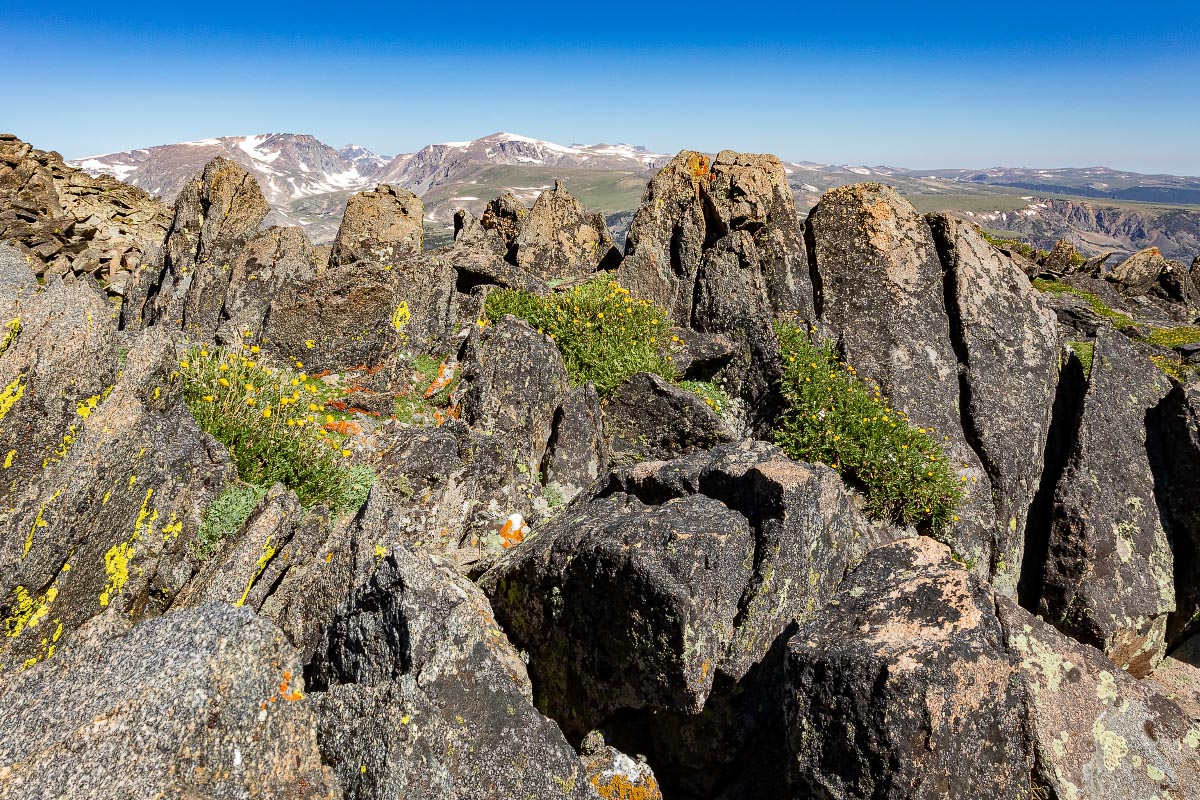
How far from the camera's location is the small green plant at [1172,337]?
23783 mm

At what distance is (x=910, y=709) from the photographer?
254 inches

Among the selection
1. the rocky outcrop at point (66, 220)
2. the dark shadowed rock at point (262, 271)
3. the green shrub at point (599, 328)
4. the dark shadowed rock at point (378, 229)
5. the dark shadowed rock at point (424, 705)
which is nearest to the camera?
the dark shadowed rock at point (424, 705)

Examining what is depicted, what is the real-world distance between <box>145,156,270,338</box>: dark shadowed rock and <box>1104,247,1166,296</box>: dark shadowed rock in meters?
55.7

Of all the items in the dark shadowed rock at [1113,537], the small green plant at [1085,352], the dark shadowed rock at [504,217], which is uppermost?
the dark shadowed rock at [504,217]

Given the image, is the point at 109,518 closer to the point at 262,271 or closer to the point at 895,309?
the point at 262,271

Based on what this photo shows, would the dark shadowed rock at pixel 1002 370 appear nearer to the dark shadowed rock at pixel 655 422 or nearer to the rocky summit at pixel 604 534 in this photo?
the rocky summit at pixel 604 534

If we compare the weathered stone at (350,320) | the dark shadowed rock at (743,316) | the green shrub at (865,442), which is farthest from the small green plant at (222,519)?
the dark shadowed rock at (743,316)

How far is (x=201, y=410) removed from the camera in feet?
33.2

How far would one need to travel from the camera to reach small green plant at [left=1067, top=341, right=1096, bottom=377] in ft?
49.9

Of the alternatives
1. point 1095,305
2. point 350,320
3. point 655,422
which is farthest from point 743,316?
point 1095,305

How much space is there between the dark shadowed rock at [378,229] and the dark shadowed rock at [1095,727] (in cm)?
1934

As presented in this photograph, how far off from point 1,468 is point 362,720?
4943mm

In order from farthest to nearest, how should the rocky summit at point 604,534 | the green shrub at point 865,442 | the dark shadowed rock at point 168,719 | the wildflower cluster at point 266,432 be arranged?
the green shrub at point 865,442, the wildflower cluster at point 266,432, the rocky summit at point 604,534, the dark shadowed rock at point 168,719

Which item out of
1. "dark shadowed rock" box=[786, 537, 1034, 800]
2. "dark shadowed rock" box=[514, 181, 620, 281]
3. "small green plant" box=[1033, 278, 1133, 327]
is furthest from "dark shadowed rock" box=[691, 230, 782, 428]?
"small green plant" box=[1033, 278, 1133, 327]
